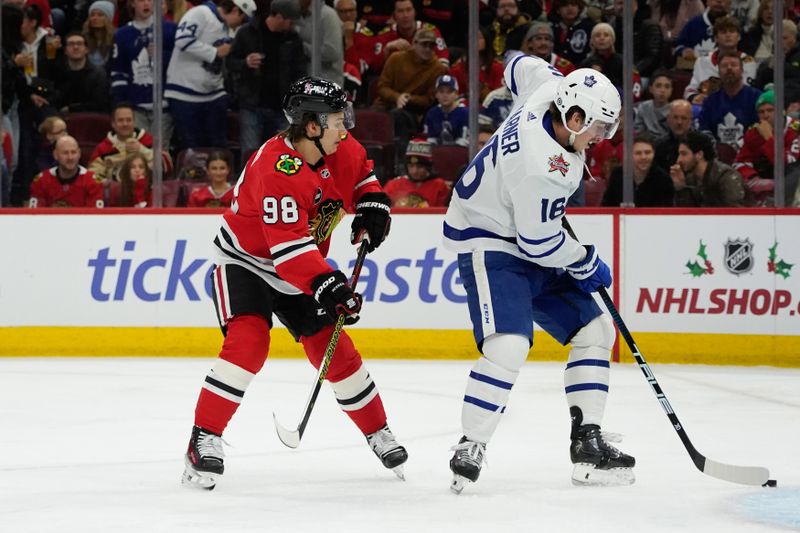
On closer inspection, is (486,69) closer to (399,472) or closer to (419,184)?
(419,184)

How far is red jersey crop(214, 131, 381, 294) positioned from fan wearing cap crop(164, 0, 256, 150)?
140 inches

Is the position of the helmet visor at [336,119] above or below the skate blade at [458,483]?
above

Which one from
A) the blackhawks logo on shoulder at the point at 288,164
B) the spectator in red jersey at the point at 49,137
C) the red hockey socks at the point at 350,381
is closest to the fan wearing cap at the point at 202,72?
the spectator in red jersey at the point at 49,137

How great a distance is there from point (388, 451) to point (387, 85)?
3.96 m

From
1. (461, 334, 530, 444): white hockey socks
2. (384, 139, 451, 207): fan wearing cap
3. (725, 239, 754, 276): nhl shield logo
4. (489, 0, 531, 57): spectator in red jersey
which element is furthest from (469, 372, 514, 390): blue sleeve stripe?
(489, 0, 531, 57): spectator in red jersey

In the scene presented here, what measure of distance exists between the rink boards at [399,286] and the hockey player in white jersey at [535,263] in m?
3.20

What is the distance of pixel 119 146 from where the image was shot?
7.53m

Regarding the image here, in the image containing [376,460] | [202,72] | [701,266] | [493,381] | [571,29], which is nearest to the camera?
[493,381]

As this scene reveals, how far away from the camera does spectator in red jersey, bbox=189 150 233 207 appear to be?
739 centimetres

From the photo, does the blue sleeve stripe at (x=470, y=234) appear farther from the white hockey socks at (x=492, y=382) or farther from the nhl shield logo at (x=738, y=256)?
the nhl shield logo at (x=738, y=256)

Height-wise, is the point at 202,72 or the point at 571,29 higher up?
the point at 571,29

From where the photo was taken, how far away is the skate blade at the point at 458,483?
3.69 metres

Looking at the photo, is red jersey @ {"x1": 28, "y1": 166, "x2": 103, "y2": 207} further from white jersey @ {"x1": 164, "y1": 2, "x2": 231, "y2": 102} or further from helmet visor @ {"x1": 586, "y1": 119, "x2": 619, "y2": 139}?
helmet visor @ {"x1": 586, "y1": 119, "x2": 619, "y2": 139}

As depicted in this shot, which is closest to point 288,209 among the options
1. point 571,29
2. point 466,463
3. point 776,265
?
point 466,463
